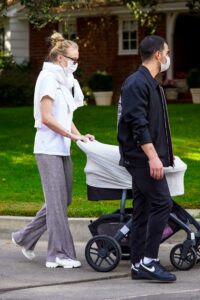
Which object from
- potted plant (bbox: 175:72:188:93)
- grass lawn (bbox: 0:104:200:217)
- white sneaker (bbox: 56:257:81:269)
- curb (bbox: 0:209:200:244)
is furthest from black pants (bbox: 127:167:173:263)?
potted plant (bbox: 175:72:188:93)

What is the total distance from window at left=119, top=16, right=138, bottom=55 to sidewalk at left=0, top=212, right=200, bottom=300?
21.6 meters

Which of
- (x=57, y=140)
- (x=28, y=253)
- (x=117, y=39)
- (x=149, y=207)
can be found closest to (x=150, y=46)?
(x=57, y=140)

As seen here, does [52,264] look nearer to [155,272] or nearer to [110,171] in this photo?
[110,171]

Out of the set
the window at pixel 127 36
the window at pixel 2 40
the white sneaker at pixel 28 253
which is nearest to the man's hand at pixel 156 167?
the white sneaker at pixel 28 253

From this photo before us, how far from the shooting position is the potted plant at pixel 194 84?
26.6 m

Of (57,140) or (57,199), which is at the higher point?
(57,140)

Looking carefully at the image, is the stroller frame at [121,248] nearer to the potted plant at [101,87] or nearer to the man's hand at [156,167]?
the man's hand at [156,167]

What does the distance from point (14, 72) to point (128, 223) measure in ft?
72.8

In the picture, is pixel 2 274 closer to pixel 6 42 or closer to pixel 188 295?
pixel 188 295

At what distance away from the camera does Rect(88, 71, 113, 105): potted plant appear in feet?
92.7

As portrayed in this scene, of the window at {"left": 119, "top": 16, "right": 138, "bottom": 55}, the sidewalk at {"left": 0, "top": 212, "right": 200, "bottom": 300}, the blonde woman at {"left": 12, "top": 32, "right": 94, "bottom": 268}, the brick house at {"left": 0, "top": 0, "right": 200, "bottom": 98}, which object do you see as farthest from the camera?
the window at {"left": 119, "top": 16, "right": 138, "bottom": 55}

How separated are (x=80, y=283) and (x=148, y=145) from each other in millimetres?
1333

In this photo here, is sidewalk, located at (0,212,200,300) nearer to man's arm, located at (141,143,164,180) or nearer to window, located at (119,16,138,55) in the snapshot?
man's arm, located at (141,143,164,180)

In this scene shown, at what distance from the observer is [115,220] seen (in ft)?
28.2
